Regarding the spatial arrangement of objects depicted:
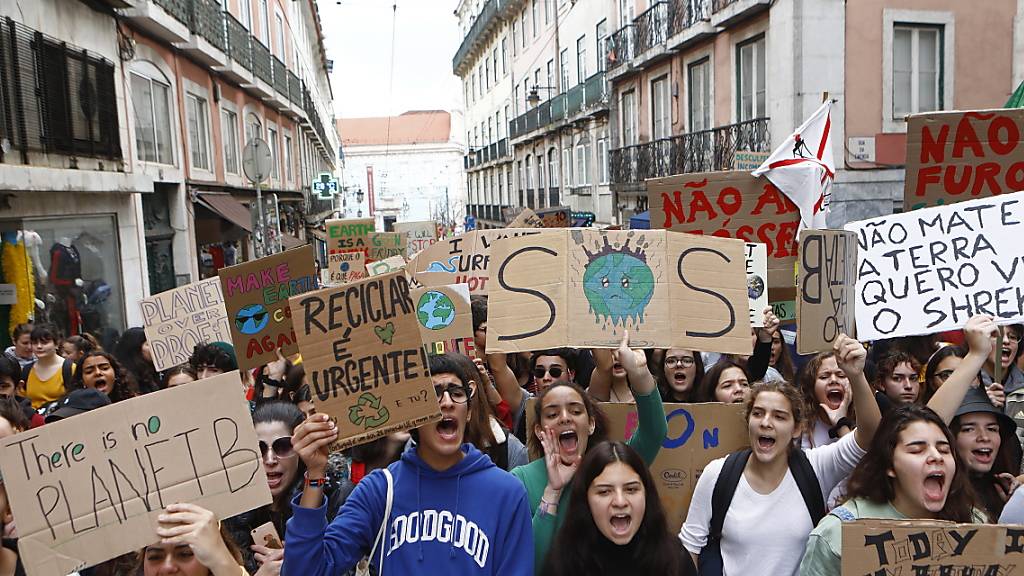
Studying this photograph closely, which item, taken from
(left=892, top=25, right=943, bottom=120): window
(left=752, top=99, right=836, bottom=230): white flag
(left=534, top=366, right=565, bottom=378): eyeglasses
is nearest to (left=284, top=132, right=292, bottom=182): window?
(left=892, top=25, right=943, bottom=120): window

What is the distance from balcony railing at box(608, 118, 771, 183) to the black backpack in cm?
1034

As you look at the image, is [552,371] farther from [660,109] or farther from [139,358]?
[660,109]

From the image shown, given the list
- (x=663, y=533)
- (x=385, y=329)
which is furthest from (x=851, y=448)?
(x=385, y=329)

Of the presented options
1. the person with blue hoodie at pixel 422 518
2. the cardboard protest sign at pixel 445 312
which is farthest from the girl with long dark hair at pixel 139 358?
the person with blue hoodie at pixel 422 518

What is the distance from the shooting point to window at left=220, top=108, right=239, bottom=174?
1788 centimetres

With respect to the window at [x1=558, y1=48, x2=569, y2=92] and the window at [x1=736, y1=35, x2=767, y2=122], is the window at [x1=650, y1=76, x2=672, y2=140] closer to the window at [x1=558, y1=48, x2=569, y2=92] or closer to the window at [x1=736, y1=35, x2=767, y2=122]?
the window at [x1=736, y1=35, x2=767, y2=122]

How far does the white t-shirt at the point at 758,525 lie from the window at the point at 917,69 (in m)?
10.8

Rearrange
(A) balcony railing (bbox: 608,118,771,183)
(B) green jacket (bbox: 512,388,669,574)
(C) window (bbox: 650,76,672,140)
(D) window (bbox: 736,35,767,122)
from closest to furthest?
(B) green jacket (bbox: 512,388,669,574)
(A) balcony railing (bbox: 608,118,771,183)
(D) window (bbox: 736,35,767,122)
(C) window (bbox: 650,76,672,140)

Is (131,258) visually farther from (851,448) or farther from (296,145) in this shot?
(296,145)

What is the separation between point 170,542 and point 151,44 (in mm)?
12732

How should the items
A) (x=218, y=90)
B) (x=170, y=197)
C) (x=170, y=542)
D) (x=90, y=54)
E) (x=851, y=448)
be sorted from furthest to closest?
1. (x=218, y=90)
2. (x=170, y=197)
3. (x=90, y=54)
4. (x=851, y=448)
5. (x=170, y=542)

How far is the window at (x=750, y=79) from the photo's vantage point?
13.8m


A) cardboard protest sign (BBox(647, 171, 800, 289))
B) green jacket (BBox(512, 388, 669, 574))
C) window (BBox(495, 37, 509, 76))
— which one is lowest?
green jacket (BBox(512, 388, 669, 574))

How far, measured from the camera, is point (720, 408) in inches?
154
